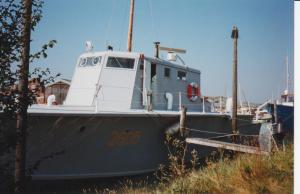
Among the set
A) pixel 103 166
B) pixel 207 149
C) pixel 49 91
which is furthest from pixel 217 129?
pixel 49 91

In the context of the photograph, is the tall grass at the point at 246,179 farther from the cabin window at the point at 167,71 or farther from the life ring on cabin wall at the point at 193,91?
the life ring on cabin wall at the point at 193,91

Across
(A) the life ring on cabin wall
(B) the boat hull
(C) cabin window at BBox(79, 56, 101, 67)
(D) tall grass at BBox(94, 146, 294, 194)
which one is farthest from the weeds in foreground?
(A) the life ring on cabin wall

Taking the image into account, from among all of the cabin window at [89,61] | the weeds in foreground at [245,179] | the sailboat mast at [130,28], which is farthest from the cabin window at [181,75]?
the weeds in foreground at [245,179]

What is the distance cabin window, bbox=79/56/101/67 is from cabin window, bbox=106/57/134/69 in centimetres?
44

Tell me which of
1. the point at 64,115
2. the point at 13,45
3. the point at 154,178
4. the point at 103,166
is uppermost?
the point at 13,45

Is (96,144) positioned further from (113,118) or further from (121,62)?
(121,62)

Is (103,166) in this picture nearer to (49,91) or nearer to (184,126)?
(184,126)

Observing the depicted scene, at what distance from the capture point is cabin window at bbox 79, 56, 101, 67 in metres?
10.7

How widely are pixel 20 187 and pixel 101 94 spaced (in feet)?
19.3

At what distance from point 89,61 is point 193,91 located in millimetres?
4500

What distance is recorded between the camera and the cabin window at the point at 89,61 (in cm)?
1066

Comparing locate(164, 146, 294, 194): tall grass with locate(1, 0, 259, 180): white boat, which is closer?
locate(164, 146, 294, 194): tall grass

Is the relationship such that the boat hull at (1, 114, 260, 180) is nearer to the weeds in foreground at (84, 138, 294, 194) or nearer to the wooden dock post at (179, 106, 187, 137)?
the wooden dock post at (179, 106, 187, 137)

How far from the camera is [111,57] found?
1048cm
